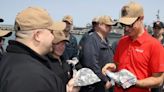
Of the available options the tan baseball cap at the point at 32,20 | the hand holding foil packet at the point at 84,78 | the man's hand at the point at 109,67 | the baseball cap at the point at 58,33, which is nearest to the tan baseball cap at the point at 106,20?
the man's hand at the point at 109,67

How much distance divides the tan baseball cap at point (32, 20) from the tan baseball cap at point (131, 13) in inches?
69.2

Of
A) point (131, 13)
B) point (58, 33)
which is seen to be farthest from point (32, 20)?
point (131, 13)

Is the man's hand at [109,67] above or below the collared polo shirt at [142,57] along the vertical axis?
below

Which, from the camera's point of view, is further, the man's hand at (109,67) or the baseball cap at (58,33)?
the man's hand at (109,67)

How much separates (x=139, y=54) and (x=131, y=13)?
0.48 meters

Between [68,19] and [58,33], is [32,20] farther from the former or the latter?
[68,19]

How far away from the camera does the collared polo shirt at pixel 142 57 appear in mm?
4191

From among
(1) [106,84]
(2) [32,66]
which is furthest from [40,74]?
(1) [106,84]

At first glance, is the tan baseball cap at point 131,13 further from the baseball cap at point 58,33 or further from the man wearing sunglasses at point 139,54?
the baseball cap at point 58,33

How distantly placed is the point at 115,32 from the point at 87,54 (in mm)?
7328

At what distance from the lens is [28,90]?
2363 millimetres

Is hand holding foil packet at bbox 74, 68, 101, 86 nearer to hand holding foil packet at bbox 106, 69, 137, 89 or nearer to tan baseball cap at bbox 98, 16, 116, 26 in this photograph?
hand holding foil packet at bbox 106, 69, 137, 89

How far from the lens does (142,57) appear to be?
429cm

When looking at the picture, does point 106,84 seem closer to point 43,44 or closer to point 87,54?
point 87,54
